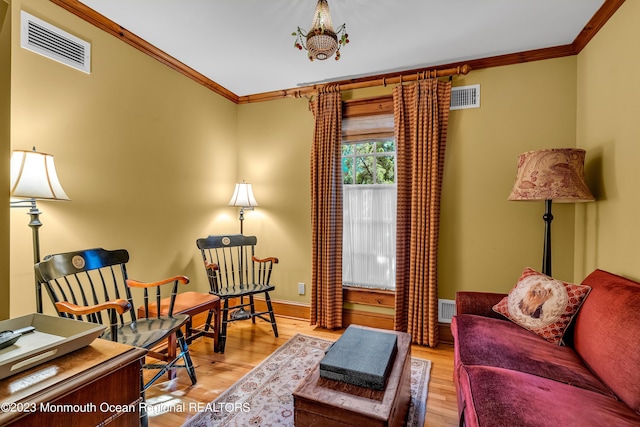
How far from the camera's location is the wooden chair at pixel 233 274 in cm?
275

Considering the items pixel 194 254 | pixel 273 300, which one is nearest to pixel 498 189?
pixel 273 300

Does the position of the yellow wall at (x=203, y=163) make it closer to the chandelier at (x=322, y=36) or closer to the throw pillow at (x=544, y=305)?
the throw pillow at (x=544, y=305)

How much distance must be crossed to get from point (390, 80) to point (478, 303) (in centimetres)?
214

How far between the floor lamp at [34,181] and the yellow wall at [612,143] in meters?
3.26

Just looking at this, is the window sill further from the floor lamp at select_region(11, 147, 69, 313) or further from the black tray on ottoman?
the floor lamp at select_region(11, 147, 69, 313)

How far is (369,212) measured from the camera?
319cm

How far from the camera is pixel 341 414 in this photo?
4.11 feet

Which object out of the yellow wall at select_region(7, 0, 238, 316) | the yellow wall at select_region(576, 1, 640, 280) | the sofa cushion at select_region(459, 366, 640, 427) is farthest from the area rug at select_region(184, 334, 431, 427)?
the yellow wall at select_region(576, 1, 640, 280)

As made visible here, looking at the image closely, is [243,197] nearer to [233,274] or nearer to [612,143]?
[233,274]

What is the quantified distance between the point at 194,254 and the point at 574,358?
3055 mm

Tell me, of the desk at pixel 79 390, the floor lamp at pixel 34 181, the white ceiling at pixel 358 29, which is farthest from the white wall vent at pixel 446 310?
the floor lamp at pixel 34 181

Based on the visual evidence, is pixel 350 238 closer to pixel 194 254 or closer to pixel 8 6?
pixel 194 254

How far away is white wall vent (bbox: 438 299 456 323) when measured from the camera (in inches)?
112

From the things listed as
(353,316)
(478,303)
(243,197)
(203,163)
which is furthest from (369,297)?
(203,163)
